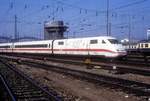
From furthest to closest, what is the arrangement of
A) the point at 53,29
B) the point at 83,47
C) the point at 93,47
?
the point at 53,29, the point at 83,47, the point at 93,47

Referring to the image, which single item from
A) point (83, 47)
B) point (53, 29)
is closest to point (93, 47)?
point (83, 47)

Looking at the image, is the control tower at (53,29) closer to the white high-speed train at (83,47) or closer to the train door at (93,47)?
the white high-speed train at (83,47)

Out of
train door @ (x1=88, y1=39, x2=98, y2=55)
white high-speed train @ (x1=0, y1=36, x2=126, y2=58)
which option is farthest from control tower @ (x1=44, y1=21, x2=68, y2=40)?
train door @ (x1=88, y1=39, x2=98, y2=55)

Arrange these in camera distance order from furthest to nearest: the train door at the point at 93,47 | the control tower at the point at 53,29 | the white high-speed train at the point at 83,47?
the control tower at the point at 53,29, the train door at the point at 93,47, the white high-speed train at the point at 83,47

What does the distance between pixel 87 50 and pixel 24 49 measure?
31351mm

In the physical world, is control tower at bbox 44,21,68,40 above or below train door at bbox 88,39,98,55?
above

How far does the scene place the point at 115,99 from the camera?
13.1 metres

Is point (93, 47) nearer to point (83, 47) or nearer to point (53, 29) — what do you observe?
point (83, 47)

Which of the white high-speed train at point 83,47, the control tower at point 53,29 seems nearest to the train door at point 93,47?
the white high-speed train at point 83,47

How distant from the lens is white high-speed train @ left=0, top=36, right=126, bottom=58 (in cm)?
3744

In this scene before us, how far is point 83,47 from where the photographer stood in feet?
141

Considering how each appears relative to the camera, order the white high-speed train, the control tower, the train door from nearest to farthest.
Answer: the white high-speed train, the train door, the control tower

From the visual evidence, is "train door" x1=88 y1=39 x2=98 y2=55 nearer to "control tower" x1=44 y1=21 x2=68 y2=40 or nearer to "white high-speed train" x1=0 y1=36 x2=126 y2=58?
"white high-speed train" x1=0 y1=36 x2=126 y2=58

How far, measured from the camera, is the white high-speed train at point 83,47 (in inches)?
1474
